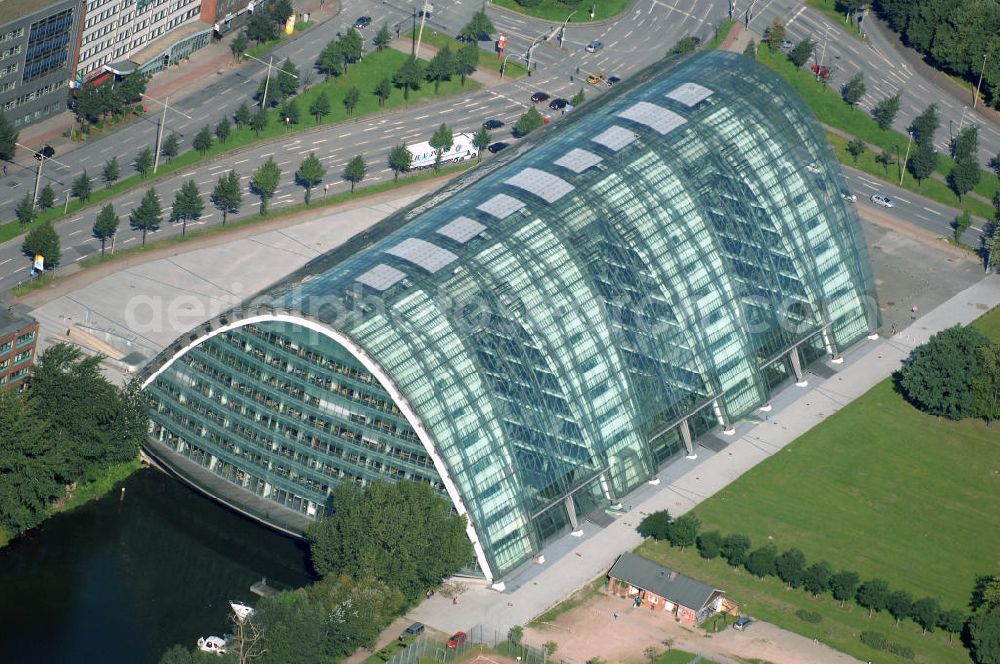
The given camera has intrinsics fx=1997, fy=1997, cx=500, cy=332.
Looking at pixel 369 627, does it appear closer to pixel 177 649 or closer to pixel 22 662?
pixel 177 649

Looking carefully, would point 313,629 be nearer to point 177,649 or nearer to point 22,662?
point 177,649

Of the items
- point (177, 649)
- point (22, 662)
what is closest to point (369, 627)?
point (177, 649)

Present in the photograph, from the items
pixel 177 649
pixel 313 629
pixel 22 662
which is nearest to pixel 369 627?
pixel 313 629

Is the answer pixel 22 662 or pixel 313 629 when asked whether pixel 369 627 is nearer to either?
pixel 313 629

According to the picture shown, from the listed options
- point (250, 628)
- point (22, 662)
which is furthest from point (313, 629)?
point (22, 662)

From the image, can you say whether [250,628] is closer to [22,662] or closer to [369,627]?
[369,627]

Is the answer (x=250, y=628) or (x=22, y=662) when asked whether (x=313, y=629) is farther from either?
(x=22, y=662)
